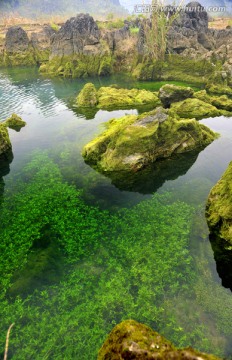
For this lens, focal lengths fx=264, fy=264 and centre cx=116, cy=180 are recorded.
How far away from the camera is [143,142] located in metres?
30.1

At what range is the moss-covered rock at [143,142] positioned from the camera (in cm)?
2959

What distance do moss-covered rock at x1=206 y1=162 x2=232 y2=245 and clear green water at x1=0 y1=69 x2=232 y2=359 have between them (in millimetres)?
921

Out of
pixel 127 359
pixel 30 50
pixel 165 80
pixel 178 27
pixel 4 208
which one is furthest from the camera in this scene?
pixel 30 50

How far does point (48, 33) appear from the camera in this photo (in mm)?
127750

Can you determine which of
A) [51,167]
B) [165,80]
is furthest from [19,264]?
[165,80]

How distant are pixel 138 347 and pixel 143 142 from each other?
25099 millimetres

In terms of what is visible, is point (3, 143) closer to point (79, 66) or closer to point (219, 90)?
point (219, 90)

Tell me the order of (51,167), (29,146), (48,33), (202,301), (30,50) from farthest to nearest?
(48,33), (30,50), (29,146), (51,167), (202,301)

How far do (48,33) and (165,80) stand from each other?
262ft

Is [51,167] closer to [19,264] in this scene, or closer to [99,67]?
[19,264]

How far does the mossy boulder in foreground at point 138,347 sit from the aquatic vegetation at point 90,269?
20.3 ft

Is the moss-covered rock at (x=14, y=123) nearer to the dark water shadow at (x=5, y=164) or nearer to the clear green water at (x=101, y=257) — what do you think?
the dark water shadow at (x=5, y=164)

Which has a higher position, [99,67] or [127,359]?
[127,359]

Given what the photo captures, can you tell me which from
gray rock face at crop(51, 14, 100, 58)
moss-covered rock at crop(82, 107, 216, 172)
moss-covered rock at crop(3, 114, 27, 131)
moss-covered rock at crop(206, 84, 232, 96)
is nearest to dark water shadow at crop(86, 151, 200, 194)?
moss-covered rock at crop(82, 107, 216, 172)
